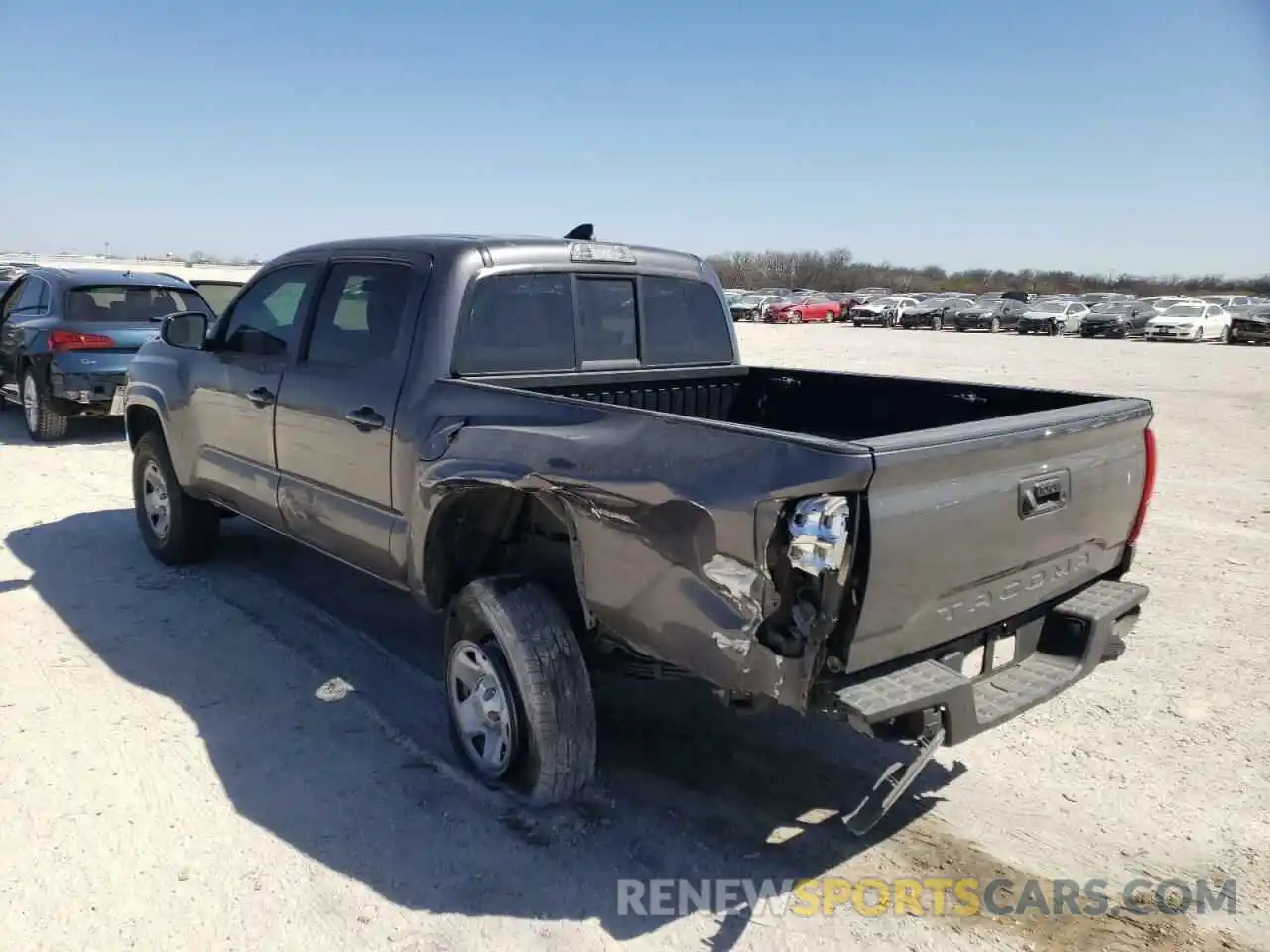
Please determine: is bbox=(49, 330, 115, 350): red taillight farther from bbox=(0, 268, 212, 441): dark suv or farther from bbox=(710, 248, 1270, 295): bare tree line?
bbox=(710, 248, 1270, 295): bare tree line

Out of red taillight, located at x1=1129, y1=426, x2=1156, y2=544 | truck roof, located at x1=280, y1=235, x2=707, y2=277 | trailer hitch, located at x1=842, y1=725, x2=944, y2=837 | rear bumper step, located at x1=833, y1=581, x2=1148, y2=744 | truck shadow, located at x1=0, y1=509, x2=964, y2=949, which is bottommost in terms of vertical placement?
truck shadow, located at x1=0, y1=509, x2=964, y2=949

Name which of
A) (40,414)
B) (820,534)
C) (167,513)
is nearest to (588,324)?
(820,534)

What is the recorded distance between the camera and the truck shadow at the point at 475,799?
9.87ft

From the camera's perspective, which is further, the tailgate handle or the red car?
the red car

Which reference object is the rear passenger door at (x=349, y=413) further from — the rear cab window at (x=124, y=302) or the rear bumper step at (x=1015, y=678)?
the rear cab window at (x=124, y=302)

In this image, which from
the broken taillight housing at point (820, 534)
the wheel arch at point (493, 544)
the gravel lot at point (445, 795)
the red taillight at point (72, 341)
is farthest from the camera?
the red taillight at point (72, 341)

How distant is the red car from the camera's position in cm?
4834

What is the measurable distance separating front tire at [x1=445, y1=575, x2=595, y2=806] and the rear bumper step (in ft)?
3.45

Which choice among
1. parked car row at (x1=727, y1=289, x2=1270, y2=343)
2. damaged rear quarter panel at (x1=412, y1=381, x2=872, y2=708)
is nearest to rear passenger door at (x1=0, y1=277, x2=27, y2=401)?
damaged rear quarter panel at (x1=412, y1=381, x2=872, y2=708)

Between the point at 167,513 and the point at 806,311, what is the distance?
46312 mm

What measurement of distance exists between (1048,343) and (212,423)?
107ft

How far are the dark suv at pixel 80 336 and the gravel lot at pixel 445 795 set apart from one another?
4598 mm

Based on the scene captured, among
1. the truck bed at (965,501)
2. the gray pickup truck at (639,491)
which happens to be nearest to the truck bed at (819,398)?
the gray pickup truck at (639,491)

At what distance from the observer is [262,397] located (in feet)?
15.4
